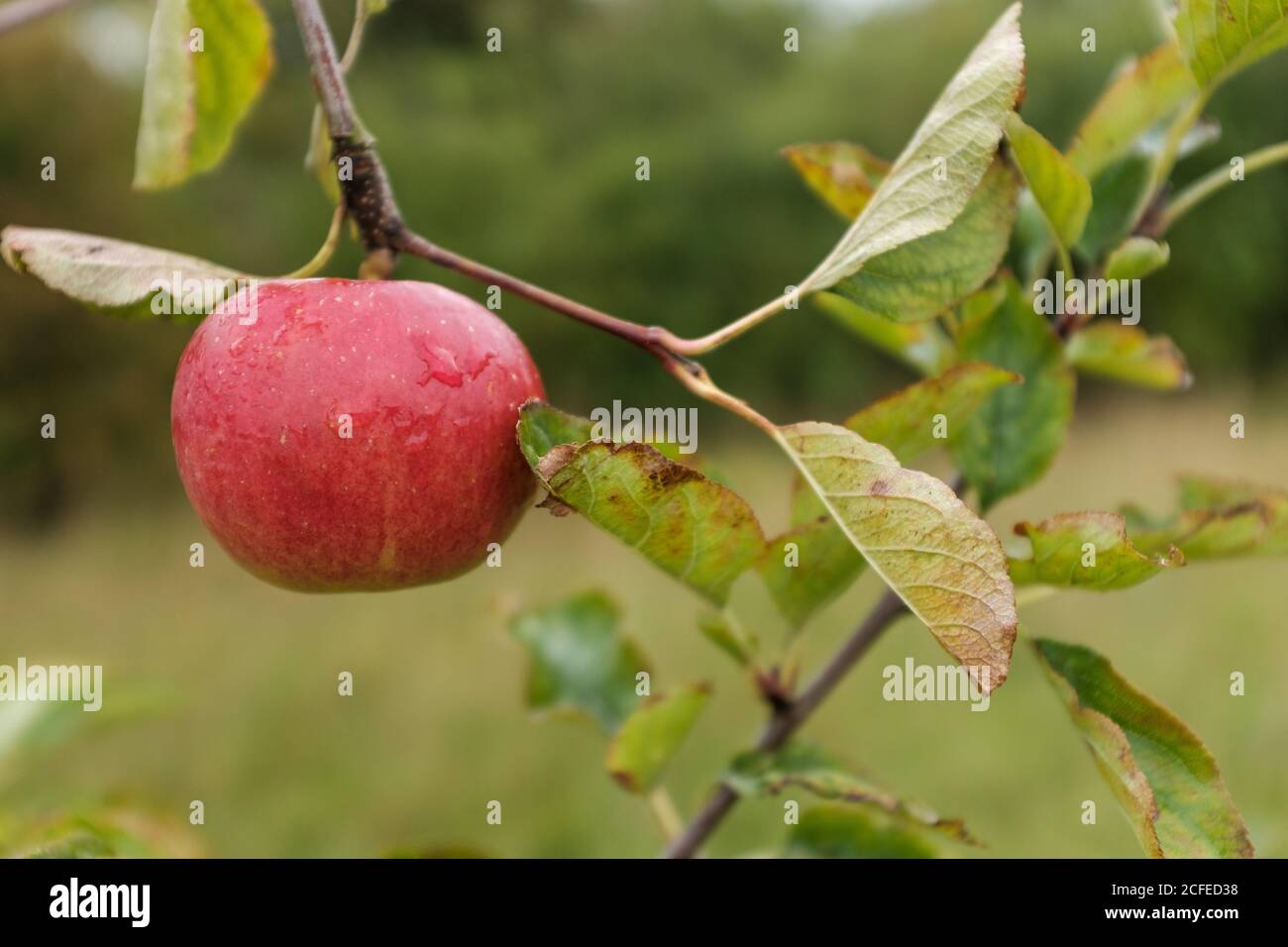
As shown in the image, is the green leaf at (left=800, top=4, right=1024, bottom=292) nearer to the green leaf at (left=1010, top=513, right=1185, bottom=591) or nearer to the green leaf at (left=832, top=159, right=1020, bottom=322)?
the green leaf at (left=832, top=159, right=1020, bottom=322)

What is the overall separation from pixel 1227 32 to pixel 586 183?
423cm

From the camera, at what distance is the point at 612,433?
369 millimetres

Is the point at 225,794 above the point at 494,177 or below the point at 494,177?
below

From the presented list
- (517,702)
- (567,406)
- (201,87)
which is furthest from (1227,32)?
(567,406)

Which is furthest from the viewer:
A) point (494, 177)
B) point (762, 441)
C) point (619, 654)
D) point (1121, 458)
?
point (494, 177)

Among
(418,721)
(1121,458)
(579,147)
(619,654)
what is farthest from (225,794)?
(579,147)

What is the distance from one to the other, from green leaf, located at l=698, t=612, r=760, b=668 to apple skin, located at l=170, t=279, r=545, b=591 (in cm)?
12

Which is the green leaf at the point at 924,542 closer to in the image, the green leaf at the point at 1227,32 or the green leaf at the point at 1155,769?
the green leaf at the point at 1155,769

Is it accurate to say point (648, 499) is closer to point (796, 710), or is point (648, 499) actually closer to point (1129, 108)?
point (796, 710)

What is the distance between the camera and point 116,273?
1.25ft

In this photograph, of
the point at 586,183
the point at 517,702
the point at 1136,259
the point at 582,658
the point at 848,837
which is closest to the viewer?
the point at 1136,259

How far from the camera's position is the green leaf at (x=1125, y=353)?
54cm
